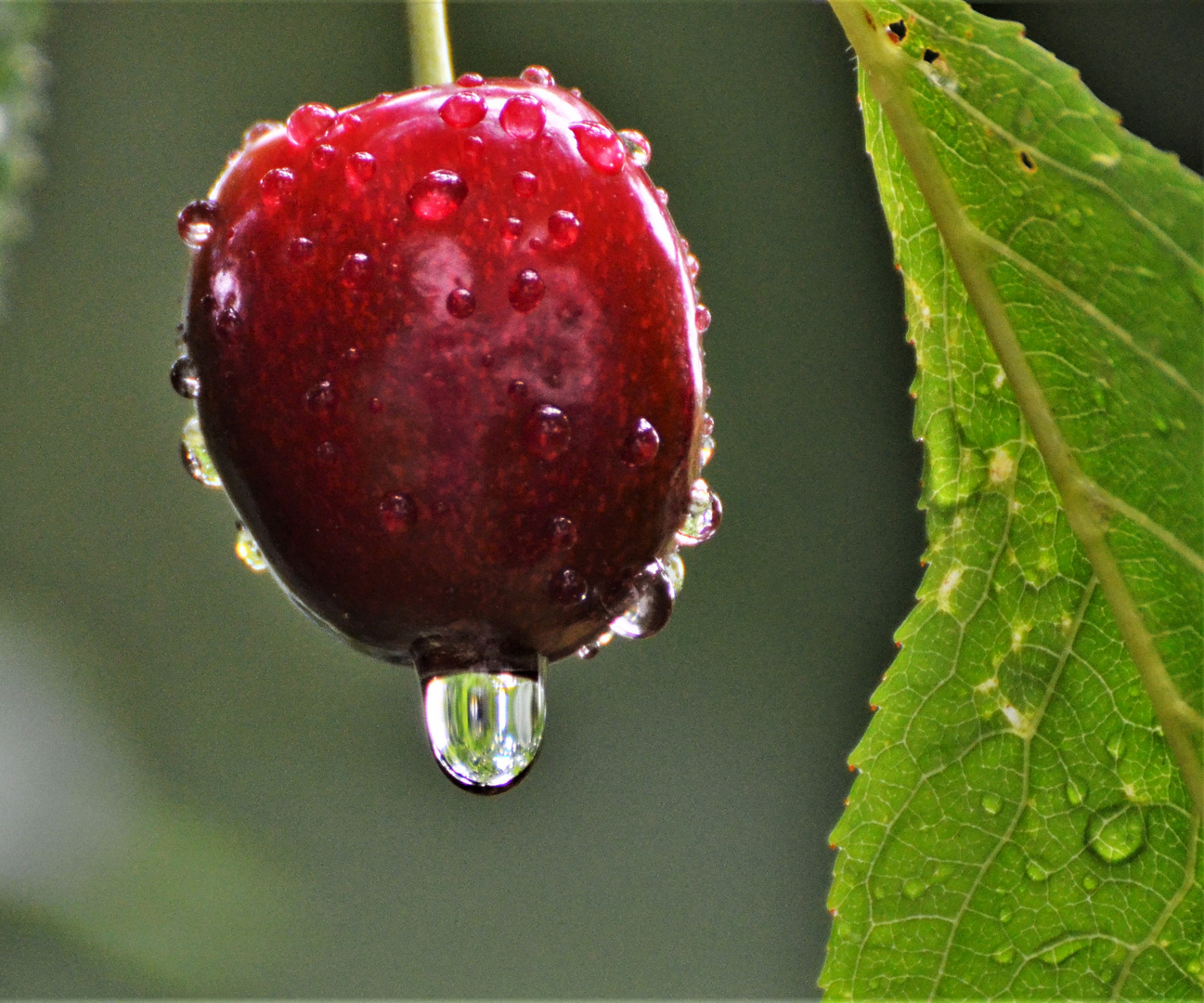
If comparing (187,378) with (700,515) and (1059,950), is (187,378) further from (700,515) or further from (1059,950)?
(1059,950)

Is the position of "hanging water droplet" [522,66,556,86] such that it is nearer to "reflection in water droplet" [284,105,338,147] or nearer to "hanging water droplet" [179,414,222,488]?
"reflection in water droplet" [284,105,338,147]

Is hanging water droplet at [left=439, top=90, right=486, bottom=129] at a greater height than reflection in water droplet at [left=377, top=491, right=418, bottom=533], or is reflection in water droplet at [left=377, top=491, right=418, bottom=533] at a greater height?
hanging water droplet at [left=439, top=90, right=486, bottom=129]

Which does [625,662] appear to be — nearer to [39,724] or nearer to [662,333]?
[39,724]

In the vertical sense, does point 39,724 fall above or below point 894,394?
below

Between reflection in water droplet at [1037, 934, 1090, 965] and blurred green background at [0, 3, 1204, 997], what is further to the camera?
blurred green background at [0, 3, 1204, 997]

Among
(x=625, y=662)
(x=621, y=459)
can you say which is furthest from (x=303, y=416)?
(x=625, y=662)

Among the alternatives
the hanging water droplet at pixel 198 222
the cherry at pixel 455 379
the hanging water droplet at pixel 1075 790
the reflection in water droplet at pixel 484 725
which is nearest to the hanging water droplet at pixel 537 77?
the cherry at pixel 455 379

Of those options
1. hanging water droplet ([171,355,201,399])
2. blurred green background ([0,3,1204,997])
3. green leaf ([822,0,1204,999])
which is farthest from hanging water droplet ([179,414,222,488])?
blurred green background ([0,3,1204,997])
